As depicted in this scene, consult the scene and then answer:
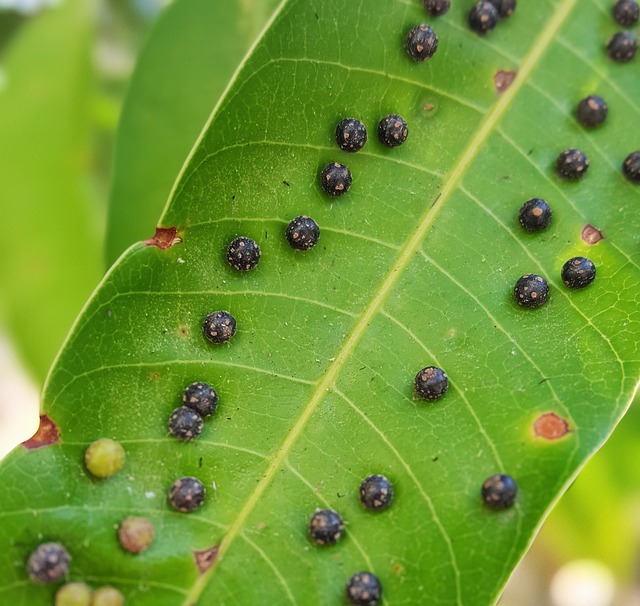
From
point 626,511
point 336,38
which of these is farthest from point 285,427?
point 626,511

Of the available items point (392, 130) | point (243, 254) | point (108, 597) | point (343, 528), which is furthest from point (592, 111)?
point (108, 597)

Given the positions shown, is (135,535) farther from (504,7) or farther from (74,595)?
(504,7)

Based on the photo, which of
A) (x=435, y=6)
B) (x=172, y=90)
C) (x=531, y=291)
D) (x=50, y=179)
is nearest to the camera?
(x=531, y=291)

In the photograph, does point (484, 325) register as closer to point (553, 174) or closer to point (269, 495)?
point (553, 174)

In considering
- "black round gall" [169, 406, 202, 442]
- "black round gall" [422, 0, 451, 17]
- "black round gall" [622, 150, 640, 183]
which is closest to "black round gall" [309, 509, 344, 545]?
"black round gall" [169, 406, 202, 442]

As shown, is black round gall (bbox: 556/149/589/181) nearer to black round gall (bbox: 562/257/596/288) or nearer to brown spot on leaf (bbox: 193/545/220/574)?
black round gall (bbox: 562/257/596/288)
